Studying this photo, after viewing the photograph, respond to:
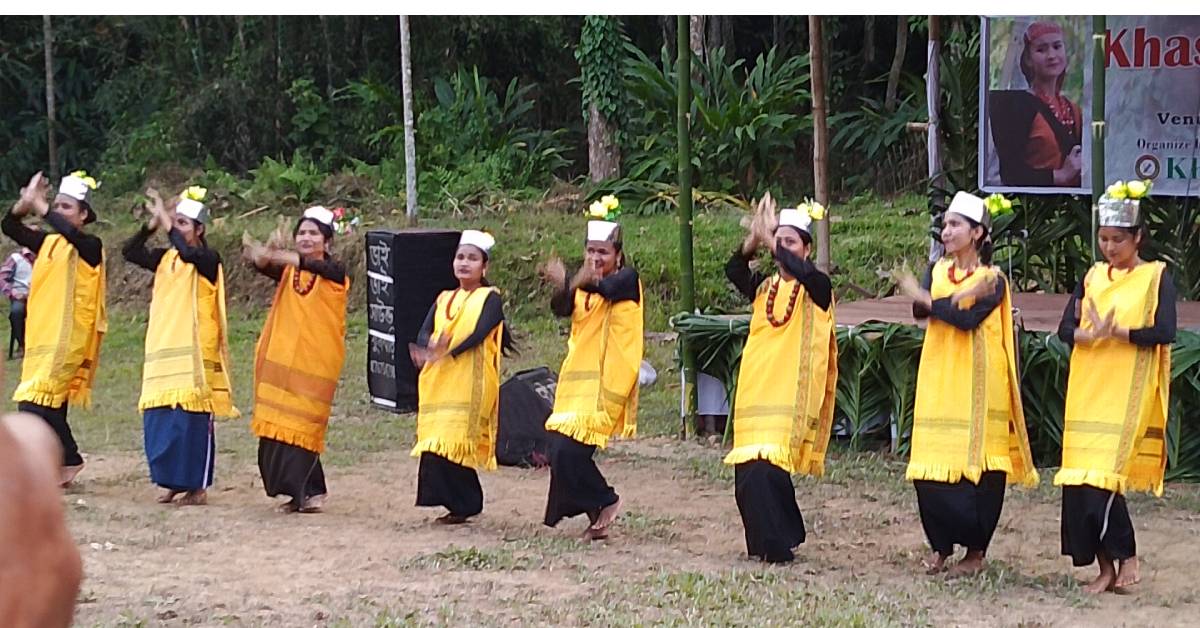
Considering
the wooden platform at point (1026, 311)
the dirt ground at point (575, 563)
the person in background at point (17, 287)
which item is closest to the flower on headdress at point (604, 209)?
the dirt ground at point (575, 563)

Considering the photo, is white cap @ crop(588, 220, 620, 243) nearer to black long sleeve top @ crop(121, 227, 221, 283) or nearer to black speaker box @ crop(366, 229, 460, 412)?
black long sleeve top @ crop(121, 227, 221, 283)

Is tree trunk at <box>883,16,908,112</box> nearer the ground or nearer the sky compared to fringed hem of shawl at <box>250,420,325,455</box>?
nearer the sky

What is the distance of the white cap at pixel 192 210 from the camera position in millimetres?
8367

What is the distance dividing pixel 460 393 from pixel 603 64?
12.0 metres

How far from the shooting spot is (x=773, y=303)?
7.21m

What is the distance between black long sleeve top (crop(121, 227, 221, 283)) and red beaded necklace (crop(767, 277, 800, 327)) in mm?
2817

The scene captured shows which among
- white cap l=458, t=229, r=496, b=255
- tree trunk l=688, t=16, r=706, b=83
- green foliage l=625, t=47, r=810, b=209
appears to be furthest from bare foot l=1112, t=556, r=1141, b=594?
tree trunk l=688, t=16, r=706, b=83

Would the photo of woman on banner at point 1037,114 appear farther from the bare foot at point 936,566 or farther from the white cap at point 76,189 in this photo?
the white cap at point 76,189

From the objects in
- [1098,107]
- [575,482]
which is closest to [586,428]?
[575,482]

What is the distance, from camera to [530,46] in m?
22.9

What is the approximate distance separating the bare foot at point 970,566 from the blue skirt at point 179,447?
12.0 feet

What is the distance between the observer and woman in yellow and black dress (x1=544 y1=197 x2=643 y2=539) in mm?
7688

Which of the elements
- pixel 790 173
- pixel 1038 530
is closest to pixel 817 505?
pixel 1038 530

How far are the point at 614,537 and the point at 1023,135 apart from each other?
540 cm
